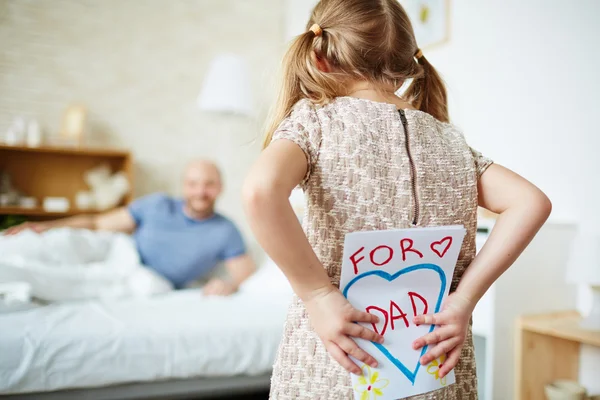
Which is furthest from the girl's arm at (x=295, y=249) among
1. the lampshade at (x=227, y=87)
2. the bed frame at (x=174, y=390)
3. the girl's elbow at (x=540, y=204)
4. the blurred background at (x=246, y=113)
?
the lampshade at (x=227, y=87)

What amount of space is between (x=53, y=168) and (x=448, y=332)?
2.91 m

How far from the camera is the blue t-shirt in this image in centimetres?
251

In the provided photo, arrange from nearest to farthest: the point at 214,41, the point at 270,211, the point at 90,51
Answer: the point at 270,211, the point at 90,51, the point at 214,41

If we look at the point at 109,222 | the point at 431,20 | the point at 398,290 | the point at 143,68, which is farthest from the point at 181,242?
the point at 398,290

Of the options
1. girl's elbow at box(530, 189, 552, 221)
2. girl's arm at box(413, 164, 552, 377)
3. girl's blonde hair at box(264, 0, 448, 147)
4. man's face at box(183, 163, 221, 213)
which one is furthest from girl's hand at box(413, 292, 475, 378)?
man's face at box(183, 163, 221, 213)

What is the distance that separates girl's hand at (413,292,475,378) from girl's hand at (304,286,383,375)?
0.08m

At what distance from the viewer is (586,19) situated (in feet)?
5.88

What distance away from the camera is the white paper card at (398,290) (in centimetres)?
63

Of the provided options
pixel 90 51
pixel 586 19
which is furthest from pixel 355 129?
pixel 90 51

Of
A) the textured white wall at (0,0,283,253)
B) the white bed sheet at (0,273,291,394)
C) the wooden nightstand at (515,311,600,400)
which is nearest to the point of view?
the white bed sheet at (0,273,291,394)

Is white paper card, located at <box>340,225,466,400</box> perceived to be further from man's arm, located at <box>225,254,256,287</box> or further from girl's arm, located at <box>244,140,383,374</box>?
man's arm, located at <box>225,254,256,287</box>

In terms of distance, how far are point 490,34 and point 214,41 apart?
1982 millimetres

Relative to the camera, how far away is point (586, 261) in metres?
1.57

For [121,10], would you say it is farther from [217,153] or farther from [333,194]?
[333,194]
